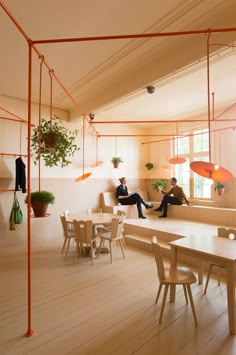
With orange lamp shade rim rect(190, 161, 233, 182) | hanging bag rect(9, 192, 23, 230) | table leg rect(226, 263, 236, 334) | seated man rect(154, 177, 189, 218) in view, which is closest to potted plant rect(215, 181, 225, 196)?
seated man rect(154, 177, 189, 218)

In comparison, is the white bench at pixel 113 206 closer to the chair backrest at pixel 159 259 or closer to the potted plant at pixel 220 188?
the potted plant at pixel 220 188

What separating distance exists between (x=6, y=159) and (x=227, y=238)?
15.3 feet

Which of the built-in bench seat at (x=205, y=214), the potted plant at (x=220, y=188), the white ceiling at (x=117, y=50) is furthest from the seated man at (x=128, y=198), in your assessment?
the white ceiling at (x=117, y=50)

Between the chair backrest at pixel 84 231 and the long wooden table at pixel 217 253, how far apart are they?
1.66 metres

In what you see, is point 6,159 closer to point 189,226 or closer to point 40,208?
point 40,208

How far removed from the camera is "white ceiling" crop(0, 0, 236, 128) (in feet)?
7.98

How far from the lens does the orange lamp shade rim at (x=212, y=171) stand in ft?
5.93

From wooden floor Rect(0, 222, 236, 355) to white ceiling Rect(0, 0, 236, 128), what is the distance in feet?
9.08

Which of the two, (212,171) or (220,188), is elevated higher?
(212,171)

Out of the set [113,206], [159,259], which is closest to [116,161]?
[113,206]

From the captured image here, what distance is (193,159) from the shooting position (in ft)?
22.2

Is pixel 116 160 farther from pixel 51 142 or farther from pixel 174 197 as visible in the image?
pixel 51 142

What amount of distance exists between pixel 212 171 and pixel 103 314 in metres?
1.99

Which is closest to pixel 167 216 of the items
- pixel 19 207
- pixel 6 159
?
pixel 19 207
